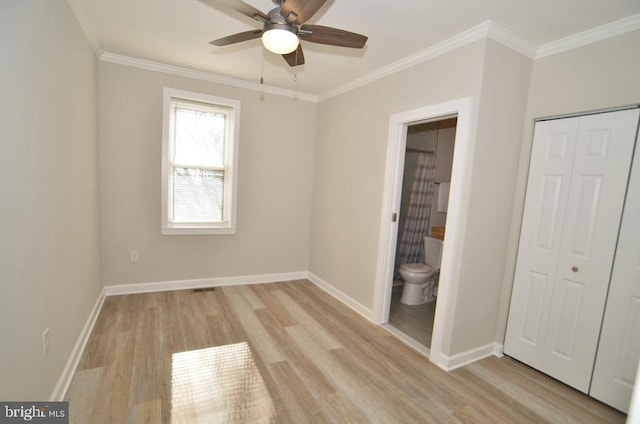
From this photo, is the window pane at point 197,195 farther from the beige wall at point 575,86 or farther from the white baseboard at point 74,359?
the beige wall at point 575,86

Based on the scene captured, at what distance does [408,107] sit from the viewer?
2766 mm

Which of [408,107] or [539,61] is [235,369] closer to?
[408,107]

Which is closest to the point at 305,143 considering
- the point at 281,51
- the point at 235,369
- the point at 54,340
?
the point at 281,51

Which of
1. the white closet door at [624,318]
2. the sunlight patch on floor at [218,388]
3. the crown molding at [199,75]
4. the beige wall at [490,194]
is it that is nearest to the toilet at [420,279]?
the beige wall at [490,194]

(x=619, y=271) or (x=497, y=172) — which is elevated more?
(x=497, y=172)

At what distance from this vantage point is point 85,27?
2447 millimetres

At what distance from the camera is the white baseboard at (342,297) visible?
3.26 metres

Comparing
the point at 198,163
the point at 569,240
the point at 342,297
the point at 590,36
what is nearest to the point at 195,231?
the point at 198,163

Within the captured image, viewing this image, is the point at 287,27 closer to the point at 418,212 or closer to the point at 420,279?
the point at 420,279

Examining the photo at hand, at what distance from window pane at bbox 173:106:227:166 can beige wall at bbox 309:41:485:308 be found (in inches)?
52.2

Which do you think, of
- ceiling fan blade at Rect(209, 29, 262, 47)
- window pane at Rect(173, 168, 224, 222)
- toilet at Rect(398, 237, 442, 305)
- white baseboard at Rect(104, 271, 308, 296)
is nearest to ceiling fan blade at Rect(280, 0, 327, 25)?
ceiling fan blade at Rect(209, 29, 262, 47)

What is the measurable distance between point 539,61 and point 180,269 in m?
4.16

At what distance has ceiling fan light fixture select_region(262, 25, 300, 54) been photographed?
5.30 feet

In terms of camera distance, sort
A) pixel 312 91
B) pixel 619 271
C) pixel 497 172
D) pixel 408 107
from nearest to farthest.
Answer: pixel 619 271 < pixel 497 172 < pixel 408 107 < pixel 312 91
